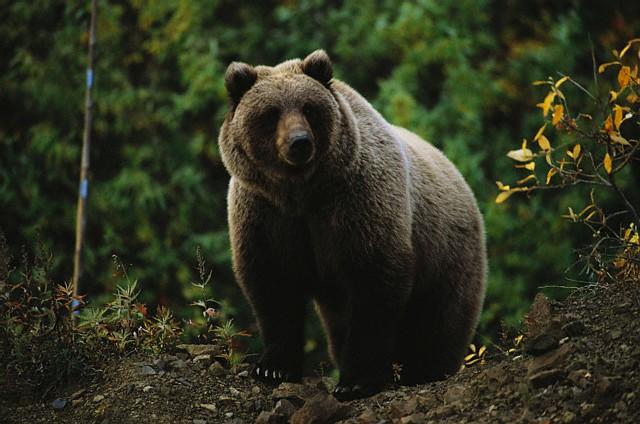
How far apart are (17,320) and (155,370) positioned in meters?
0.83

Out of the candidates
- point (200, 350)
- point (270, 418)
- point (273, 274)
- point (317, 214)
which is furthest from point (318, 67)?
point (270, 418)

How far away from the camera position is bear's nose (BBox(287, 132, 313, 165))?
4871 mm

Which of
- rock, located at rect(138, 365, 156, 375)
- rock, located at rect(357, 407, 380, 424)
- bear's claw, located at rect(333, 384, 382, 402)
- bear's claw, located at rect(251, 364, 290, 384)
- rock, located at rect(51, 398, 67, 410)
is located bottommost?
bear's claw, located at rect(333, 384, 382, 402)

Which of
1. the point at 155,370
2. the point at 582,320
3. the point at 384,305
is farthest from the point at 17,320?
the point at 582,320

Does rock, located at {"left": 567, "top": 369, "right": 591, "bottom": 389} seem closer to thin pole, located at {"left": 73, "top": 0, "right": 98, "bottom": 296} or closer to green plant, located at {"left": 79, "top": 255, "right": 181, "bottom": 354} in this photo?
green plant, located at {"left": 79, "top": 255, "right": 181, "bottom": 354}

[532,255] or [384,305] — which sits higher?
[384,305]

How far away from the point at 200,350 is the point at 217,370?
0.78 ft

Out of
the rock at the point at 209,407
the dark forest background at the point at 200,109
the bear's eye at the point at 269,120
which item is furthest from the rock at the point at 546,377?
the dark forest background at the point at 200,109

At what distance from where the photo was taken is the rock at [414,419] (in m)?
4.02

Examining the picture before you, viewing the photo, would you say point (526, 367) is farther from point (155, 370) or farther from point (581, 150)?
point (155, 370)

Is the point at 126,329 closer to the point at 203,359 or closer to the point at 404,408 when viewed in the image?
the point at 203,359

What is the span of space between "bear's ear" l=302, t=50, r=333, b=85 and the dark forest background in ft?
17.7

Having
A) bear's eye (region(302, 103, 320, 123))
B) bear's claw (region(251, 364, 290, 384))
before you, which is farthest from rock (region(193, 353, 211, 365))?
bear's eye (region(302, 103, 320, 123))

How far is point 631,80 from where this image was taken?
4.50m
